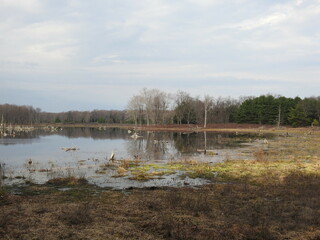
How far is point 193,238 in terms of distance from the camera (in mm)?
8156

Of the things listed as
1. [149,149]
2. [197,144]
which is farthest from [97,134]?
[149,149]

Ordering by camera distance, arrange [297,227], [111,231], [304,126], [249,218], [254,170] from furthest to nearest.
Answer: [304,126], [254,170], [249,218], [297,227], [111,231]

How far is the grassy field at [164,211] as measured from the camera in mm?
8500

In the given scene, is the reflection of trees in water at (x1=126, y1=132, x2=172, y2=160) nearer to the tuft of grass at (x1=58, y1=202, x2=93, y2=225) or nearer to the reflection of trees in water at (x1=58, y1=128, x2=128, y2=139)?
the tuft of grass at (x1=58, y1=202, x2=93, y2=225)

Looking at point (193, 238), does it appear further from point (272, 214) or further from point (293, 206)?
point (293, 206)

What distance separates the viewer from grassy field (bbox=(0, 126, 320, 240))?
8.50 m

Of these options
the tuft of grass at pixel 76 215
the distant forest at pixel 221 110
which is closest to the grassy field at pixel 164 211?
the tuft of grass at pixel 76 215

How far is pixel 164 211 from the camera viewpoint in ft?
35.0

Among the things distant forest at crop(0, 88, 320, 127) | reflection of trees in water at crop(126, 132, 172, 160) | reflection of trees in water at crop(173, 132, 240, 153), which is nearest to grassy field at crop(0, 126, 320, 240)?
reflection of trees in water at crop(126, 132, 172, 160)

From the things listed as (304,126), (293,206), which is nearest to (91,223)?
(293,206)

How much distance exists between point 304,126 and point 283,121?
31.1 feet

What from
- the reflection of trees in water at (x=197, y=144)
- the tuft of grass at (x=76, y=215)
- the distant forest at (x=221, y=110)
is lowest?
the reflection of trees in water at (x=197, y=144)

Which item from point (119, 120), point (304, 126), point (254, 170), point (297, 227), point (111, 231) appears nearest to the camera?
point (111, 231)

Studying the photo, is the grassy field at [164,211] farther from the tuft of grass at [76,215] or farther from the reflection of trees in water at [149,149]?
the reflection of trees in water at [149,149]
